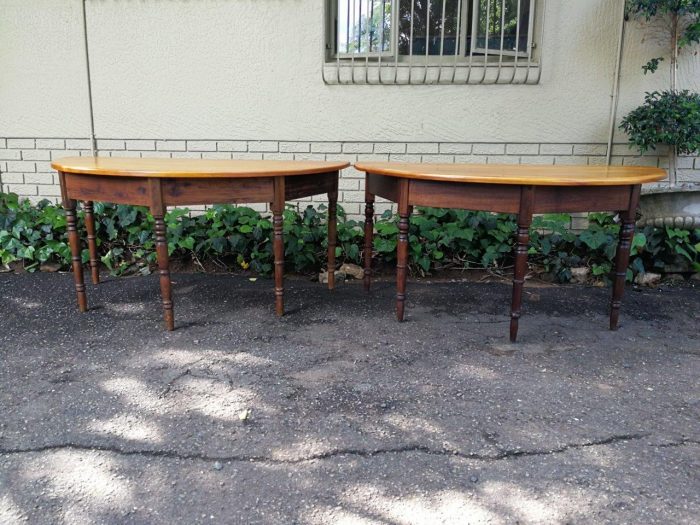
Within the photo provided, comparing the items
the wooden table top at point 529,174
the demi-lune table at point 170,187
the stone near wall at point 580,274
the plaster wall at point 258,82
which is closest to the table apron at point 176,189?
the demi-lune table at point 170,187

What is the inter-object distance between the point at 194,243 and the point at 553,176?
2.64 m

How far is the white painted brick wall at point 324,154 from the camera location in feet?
14.4

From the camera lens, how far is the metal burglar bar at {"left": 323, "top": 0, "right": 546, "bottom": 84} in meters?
4.30

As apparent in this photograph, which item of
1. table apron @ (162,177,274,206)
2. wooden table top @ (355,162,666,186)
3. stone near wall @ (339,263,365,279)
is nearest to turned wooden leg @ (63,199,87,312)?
table apron @ (162,177,274,206)

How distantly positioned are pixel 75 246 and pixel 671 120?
12.3 ft

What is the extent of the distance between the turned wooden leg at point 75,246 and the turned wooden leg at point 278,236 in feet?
3.57

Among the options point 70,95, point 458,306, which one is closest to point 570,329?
point 458,306

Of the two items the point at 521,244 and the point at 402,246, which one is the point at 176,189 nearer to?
the point at 402,246

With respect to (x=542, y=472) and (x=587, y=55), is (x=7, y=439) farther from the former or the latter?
(x=587, y=55)

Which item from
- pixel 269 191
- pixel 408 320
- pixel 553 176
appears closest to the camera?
pixel 553 176

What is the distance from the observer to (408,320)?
130 inches

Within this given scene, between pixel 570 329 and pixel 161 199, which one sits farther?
pixel 570 329

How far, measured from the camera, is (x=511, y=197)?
2713 mm

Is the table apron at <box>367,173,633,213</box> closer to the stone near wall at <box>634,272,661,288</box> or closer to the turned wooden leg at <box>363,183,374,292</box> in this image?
the turned wooden leg at <box>363,183,374,292</box>
